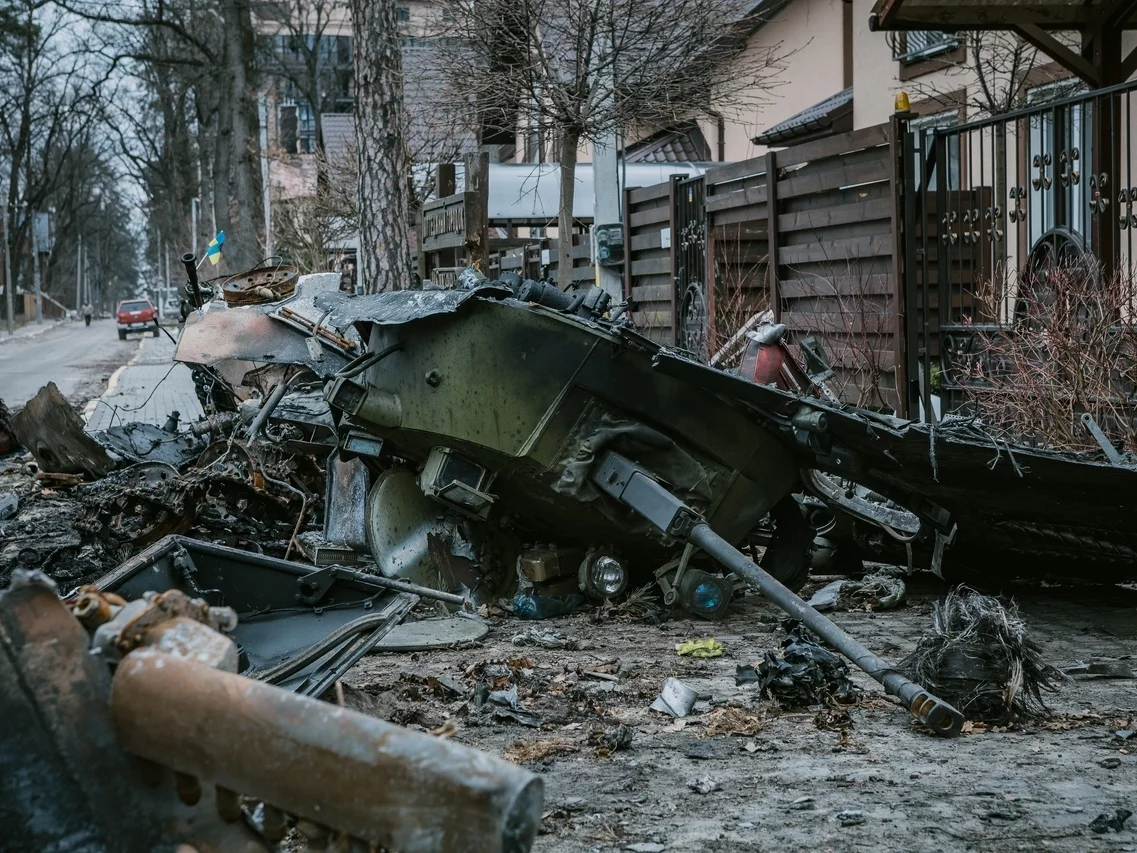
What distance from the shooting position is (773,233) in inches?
414

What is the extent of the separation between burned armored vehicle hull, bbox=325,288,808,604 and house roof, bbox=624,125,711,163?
1956 centimetres

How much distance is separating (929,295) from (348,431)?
4448mm

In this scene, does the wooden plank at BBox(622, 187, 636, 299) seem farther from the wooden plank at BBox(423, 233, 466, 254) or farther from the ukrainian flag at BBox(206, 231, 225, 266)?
the ukrainian flag at BBox(206, 231, 225, 266)

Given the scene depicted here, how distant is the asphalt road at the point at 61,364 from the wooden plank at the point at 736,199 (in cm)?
1119

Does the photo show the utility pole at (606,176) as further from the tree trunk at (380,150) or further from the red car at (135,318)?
the red car at (135,318)

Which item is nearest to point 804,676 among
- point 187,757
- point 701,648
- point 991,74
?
point 701,648

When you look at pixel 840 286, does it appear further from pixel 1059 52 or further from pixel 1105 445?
pixel 1105 445

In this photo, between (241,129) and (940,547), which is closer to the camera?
(940,547)

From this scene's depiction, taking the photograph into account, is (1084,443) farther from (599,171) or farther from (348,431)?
(599,171)

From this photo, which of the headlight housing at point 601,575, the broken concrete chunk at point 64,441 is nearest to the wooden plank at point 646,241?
the broken concrete chunk at point 64,441

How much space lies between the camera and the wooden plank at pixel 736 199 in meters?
10.8

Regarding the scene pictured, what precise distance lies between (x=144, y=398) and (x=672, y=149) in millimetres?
13100

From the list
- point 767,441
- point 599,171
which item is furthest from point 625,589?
point 599,171

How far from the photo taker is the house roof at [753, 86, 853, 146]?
19156mm
